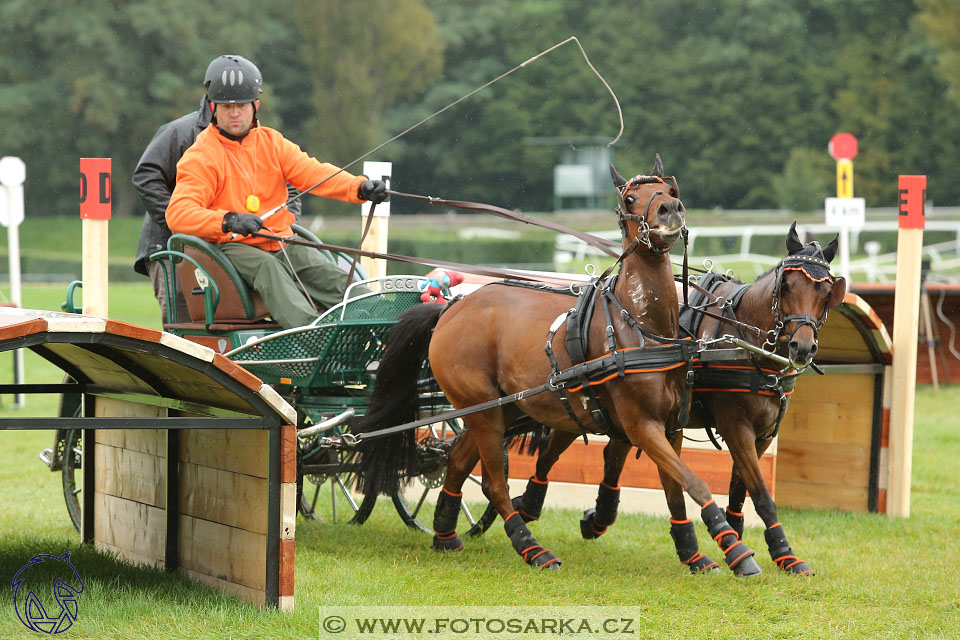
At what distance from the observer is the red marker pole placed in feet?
24.2

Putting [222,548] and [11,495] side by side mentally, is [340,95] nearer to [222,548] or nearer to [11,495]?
[11,495]

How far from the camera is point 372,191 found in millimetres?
7004

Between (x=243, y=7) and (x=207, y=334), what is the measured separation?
33.6m

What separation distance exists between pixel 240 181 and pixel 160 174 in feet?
2.98

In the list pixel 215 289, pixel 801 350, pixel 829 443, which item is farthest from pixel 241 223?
pixel 829 443

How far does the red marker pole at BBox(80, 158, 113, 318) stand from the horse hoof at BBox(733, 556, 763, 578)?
4.05m

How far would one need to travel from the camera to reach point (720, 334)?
6043mm

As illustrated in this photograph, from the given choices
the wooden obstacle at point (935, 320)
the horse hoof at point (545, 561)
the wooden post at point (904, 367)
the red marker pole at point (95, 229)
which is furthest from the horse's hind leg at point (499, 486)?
the wooden obstacle at point (935, 320)

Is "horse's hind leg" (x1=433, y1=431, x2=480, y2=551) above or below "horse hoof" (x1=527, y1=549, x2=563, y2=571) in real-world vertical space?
above

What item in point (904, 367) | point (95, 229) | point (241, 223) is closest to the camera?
point (241, 223)

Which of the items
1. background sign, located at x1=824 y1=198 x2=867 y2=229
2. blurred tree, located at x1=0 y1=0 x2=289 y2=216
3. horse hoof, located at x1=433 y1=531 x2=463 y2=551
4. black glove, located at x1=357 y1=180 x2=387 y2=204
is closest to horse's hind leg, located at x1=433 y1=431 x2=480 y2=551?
horse hoof, located at x1=433 y1=531 x2=463 y2=551

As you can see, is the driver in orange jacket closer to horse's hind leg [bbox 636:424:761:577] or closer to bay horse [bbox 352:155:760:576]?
bay horse [bbox 352:155:760:576]

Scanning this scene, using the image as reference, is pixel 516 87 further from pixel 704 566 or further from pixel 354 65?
pixel 704 566

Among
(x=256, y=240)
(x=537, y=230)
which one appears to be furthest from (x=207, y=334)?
(x=537, y=230)
